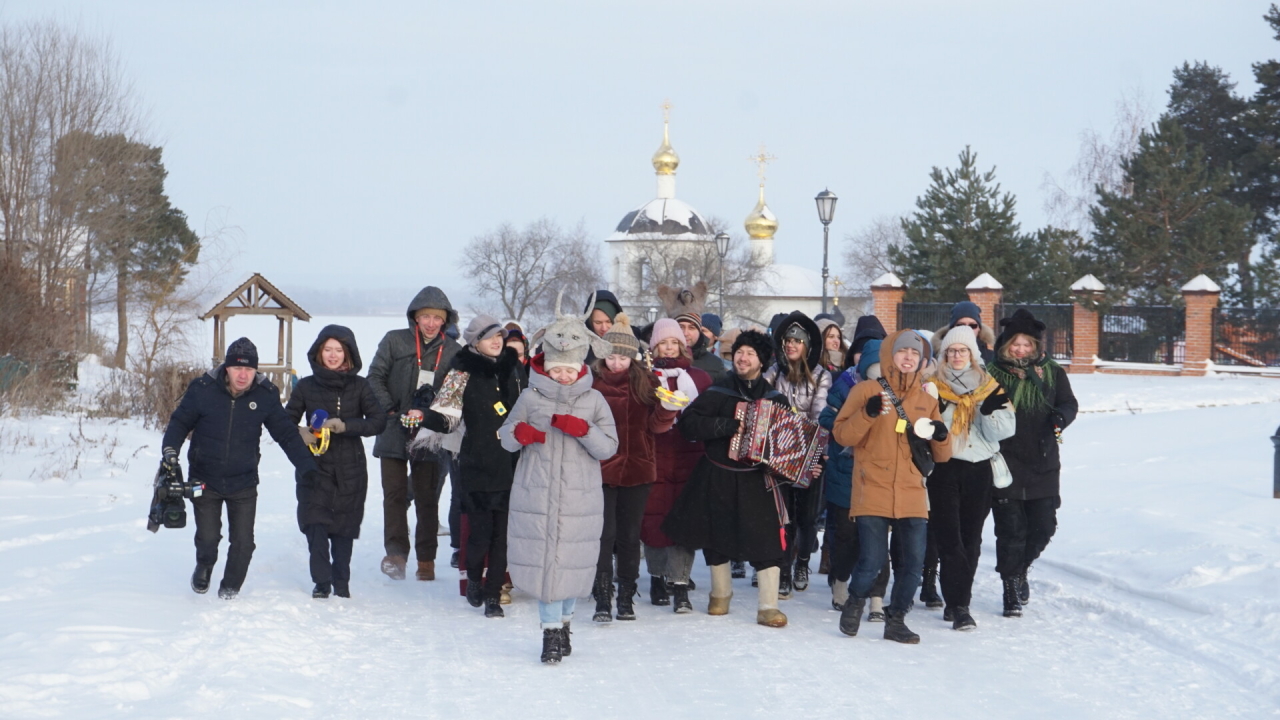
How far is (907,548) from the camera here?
23.1ft

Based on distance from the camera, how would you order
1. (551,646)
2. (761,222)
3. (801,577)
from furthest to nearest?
(761,222) → (801,577) → (551,646)

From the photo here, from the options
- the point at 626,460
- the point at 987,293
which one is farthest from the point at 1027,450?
the point at 987,293

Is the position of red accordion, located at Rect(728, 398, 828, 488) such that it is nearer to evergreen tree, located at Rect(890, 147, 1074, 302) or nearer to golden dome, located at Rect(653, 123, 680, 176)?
evergreen tree, located at Rect(890, 147, 1074, 302)

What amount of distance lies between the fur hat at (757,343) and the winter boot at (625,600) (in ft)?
5.17

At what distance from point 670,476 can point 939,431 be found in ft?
6.10

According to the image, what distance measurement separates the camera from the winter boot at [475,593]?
312 inches

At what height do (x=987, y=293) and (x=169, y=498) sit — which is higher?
(x=987, y=293)

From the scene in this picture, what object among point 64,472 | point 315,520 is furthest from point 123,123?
point 315,520

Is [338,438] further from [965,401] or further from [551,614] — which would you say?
[965,401]

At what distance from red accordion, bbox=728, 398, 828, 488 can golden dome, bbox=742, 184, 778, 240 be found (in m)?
71.6

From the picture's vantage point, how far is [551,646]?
6414 mm

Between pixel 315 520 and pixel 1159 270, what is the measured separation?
94.2ft

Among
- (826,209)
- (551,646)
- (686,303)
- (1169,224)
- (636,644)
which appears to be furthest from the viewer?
(1169,224)

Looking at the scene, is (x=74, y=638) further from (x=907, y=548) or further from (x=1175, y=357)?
(x=1175, y=357)
